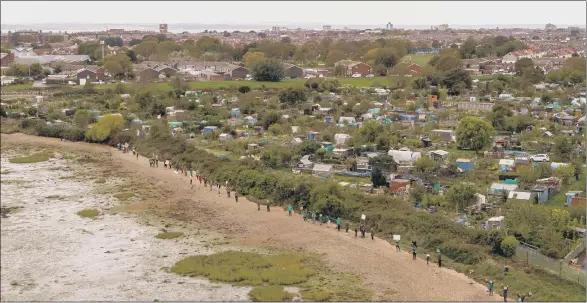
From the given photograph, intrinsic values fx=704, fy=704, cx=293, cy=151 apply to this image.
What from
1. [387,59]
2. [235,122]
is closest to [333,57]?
[387,59]

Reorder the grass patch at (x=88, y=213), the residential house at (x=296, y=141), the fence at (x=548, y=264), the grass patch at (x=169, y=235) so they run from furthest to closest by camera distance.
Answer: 1. the residential house at (x=296, y=141)
2. the grass patch at (x=88, y=213)
3. the grass patch at (x=169, y=235)
4. the fence at (x=548, y=264)

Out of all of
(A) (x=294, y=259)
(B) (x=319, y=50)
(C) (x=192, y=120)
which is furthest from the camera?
(B) (x=319, y=50)

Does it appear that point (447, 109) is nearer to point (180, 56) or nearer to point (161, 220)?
point (161, 220)

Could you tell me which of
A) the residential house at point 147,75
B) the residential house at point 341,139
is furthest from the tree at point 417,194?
the residential house at point 147,75

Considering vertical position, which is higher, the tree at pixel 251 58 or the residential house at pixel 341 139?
the tree at pixel 251 58

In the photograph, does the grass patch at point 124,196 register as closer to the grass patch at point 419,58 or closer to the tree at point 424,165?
the tree at point 424,165

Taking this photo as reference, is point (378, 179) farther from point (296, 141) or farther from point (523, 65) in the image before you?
point (523, 65)

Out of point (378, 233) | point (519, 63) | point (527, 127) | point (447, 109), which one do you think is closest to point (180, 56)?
point (519, 63)
